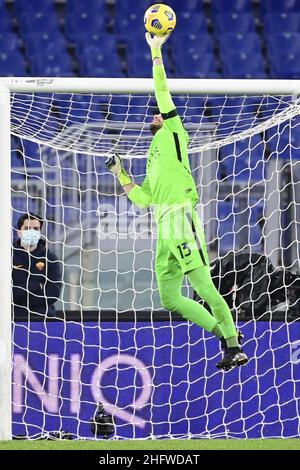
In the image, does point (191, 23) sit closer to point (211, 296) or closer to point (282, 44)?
point (282, 44)

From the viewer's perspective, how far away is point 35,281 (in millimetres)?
5102

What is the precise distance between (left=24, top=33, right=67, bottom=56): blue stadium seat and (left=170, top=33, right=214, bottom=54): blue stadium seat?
1064 mm

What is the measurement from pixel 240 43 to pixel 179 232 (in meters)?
5.51

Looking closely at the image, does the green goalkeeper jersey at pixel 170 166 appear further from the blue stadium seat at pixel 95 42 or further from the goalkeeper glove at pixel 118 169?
the blue stadium seat at pixel 95 42

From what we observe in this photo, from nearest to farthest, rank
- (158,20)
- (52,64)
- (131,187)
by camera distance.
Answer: (158,20) < (131,187) < (52,64)

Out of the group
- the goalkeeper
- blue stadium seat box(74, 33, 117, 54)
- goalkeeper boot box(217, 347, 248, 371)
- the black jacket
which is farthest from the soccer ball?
blue stadium seat box(74, 33, 117, 54)

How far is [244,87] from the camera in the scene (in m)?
4.80

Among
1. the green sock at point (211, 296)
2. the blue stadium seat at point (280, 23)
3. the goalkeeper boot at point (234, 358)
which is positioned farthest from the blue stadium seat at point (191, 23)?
the goalkeeper boot at point (234, 358)

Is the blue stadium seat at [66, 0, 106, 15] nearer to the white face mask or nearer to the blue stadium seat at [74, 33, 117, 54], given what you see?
the blue stadium seat at [74, 33, 117, 54]

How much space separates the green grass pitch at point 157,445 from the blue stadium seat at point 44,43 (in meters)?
5.87

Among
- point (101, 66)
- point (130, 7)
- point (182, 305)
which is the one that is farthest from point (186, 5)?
point (182, 305)

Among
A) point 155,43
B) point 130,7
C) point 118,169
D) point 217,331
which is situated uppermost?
point 130,7

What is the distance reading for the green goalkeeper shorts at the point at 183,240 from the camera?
4.72 meters

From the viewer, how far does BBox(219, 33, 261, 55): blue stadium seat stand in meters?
9.82
